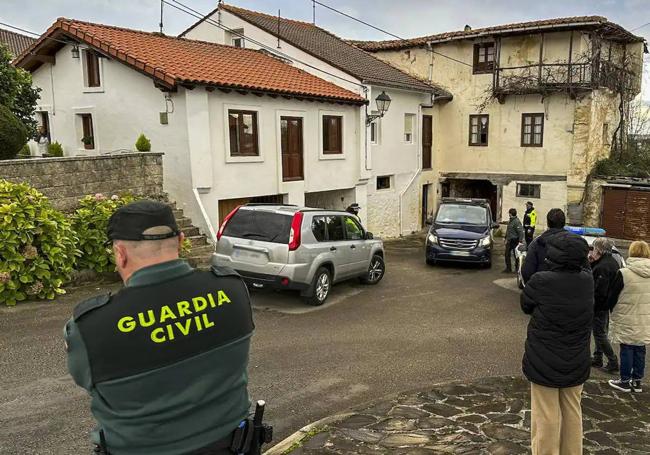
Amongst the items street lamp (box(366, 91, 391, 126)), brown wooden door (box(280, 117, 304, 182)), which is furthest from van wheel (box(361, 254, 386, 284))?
street lamp (box(366, 91, 391, 126))

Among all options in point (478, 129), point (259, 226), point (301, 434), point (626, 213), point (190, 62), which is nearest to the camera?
point (301, 434)

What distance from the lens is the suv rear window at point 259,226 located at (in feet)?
30.9

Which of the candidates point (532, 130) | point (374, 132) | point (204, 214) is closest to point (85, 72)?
point (204, 214)

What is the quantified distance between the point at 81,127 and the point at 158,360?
50.9 feet

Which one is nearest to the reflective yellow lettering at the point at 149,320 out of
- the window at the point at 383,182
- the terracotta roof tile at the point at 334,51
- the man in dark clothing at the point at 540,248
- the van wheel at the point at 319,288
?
the man in dark clothing at the point at 540,248

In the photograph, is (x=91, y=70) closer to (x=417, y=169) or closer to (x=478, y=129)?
(x=417, y=169)

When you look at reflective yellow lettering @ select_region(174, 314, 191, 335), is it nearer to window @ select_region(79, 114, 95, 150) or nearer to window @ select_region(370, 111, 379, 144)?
window @ select_region(79, 114, 95, 150)

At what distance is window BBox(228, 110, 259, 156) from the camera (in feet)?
48.3

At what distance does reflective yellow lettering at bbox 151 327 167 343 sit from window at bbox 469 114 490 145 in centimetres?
2267

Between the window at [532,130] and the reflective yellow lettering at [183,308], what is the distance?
22027 mm

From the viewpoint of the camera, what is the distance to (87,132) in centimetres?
1587

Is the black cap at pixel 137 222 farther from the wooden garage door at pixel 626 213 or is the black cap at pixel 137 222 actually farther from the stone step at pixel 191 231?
the wooden garage door at pixel 626 213

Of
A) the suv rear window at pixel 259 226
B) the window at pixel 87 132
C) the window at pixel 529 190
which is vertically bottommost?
the window at pixel 529 190

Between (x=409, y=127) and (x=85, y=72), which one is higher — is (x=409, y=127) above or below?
below
